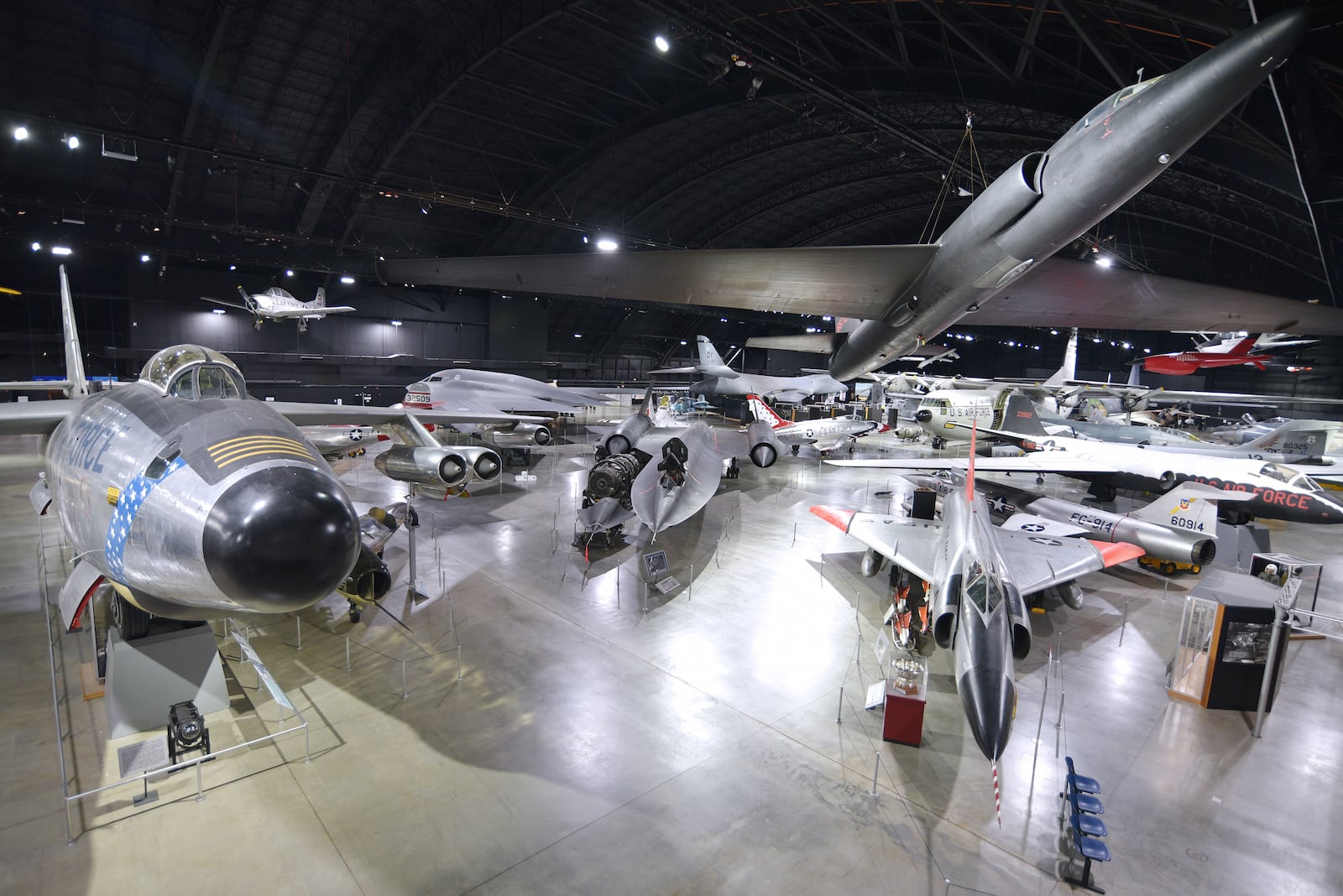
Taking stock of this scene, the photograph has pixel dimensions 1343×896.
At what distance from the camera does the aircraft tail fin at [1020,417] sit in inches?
690

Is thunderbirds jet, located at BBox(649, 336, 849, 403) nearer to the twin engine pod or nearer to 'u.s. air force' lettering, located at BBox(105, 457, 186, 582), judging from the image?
the twin engine pod

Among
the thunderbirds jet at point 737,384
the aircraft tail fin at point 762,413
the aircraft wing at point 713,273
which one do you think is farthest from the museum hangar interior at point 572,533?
the thunderbirds jet at point 737,384

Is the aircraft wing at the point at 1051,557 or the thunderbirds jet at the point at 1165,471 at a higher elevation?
the thunderbirds jet at the point at 1165,471

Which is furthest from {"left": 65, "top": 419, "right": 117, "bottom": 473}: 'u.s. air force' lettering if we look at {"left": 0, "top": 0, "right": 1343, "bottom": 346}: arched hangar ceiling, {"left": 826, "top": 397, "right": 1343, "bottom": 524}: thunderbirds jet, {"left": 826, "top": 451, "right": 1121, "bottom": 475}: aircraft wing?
{"left": 0, "top": 0, "right": 1343, "bottom": 346}: arched hangar ceiling

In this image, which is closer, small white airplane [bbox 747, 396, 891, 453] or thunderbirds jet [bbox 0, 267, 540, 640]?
thunderbirds jet [bbox 0, 267, 540, 640]

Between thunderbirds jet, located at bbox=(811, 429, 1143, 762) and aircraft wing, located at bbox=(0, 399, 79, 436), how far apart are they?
9.24 m

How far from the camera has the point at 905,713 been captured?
17.8ft

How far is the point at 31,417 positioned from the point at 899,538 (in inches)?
414

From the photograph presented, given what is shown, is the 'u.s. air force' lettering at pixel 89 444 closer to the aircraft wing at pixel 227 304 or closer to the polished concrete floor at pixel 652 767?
the polished concrete floor at pixel 652 767

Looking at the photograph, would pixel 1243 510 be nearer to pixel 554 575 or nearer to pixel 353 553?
pixel 554 575

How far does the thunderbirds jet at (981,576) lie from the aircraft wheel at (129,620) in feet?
24.2

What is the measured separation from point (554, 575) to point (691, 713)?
14.4 ft

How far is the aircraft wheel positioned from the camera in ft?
16.8

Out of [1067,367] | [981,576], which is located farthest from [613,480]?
[1067,367]
